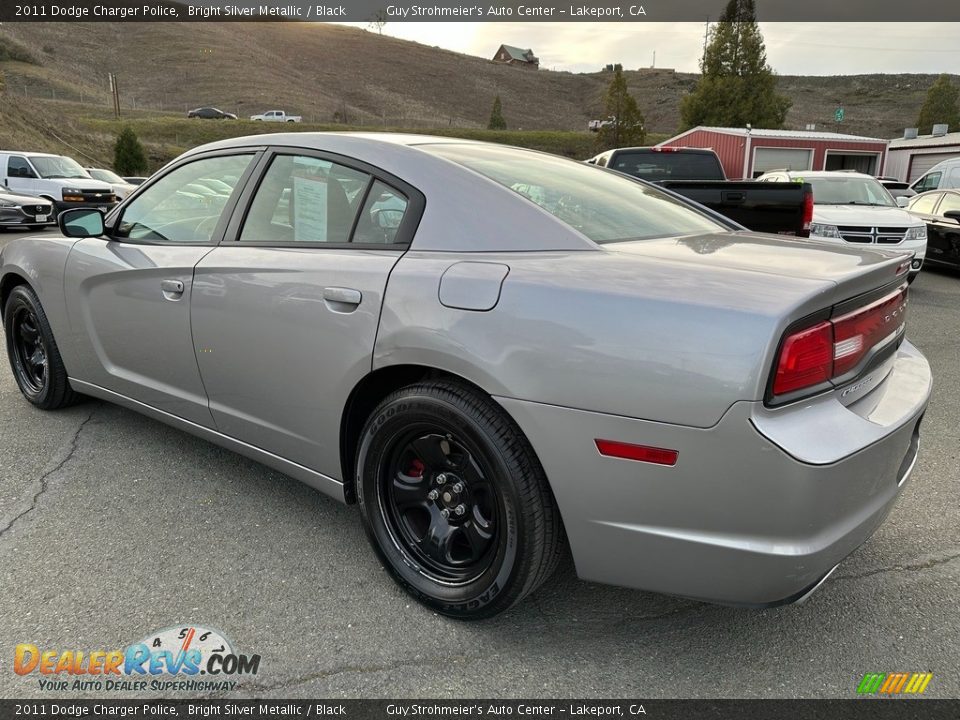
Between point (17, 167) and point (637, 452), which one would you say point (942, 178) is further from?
point (17, 167)

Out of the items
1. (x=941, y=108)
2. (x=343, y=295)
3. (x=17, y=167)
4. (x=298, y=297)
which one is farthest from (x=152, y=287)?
(x=941, y=108)

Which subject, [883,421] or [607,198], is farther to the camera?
[607,198]

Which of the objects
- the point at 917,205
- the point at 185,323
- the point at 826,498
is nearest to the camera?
the point at 826,498

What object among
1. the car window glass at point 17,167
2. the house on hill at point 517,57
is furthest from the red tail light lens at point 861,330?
the house on hill at point 517,57

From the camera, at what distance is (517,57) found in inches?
5487

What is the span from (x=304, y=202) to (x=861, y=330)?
196 cm

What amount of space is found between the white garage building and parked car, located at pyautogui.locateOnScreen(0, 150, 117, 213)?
104ft

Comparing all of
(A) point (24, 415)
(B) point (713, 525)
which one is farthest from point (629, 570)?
(A) point (24, 415)

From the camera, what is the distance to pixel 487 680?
1.96m

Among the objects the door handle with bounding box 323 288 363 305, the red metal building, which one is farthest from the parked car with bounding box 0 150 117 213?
the red metal building

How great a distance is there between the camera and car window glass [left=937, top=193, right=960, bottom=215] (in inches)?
404

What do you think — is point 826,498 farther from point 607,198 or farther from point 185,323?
point 185,323

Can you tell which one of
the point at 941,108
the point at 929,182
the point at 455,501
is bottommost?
the point at 455,501

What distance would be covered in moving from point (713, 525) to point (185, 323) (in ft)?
7.20
